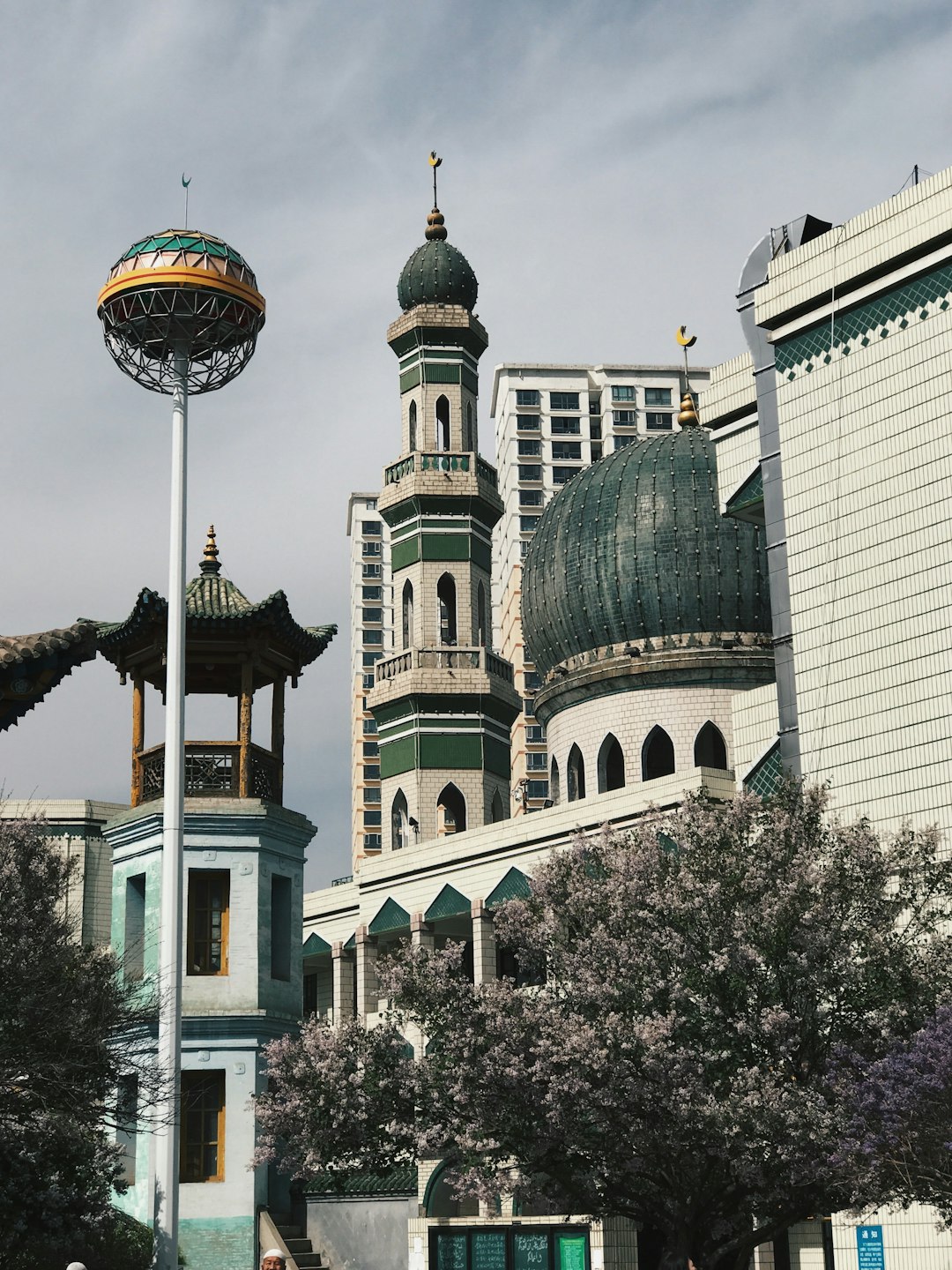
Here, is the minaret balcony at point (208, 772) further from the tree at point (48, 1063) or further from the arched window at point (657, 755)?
the arched window at point (657, 755)

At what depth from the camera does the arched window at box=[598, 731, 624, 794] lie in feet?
172

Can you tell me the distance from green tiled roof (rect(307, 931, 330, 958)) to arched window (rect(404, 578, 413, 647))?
896 cm

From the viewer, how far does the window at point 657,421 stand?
14338 centimetres

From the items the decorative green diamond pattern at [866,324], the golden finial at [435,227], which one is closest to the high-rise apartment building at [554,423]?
the golden finial at [435,227]

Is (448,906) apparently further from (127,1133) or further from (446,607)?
(127,1133)

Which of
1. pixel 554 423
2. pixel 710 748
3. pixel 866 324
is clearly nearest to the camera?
pixel 866 324

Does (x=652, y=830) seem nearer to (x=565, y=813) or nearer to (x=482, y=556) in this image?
(x=565, y=813)

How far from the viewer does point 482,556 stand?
5669 cm

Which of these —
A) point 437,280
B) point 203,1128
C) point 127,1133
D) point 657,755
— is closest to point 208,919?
point 203,1128

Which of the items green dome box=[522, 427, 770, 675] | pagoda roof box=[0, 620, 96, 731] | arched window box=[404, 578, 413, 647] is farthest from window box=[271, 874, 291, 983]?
pagoda roof box=[0, 620, 96, 731]

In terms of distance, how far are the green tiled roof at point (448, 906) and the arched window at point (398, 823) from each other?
148 inches

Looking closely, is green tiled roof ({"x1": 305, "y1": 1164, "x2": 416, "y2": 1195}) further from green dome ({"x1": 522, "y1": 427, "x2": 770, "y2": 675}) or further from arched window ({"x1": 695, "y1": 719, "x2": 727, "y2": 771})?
green dome ({"x1": 522, "y1": 427, "x2": 770, "y2": 675})

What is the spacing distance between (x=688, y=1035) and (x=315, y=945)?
29715mm

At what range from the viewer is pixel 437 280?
5822 cm
